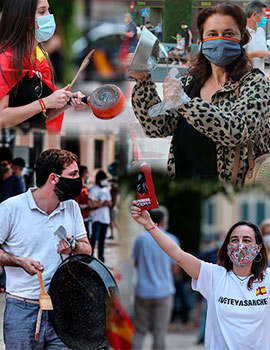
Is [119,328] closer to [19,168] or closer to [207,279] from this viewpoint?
[207,279]

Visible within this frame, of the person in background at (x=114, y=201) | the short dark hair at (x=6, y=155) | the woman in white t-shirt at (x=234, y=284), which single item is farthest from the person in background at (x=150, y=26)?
the short dark hair at (x=6, y=155)

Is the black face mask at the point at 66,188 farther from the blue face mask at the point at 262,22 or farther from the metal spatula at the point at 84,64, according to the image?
the blue face mask at the point at 262,22

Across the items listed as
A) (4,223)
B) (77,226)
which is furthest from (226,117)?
(4,223)

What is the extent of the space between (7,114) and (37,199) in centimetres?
45

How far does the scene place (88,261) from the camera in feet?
10.0

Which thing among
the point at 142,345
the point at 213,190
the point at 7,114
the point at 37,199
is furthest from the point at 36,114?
the point at 142,345

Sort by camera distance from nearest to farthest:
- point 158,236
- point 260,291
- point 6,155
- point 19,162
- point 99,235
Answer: point 158,236 < point 260,291 < point 99,235 < point 19,162 < point 6,155

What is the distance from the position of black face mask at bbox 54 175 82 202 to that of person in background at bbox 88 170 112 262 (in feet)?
1.71

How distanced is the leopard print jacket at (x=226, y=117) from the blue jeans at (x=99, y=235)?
71 centimetres

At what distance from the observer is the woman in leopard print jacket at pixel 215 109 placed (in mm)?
3018

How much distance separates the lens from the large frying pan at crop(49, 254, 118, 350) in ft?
9.86

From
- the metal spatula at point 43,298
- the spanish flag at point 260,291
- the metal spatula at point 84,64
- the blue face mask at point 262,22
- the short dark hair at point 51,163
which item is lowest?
the metal spatula at point 43,298

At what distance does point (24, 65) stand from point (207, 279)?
1.29 metres

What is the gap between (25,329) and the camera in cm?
296
